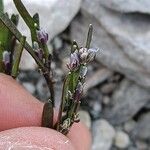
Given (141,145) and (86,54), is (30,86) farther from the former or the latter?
(86,54)

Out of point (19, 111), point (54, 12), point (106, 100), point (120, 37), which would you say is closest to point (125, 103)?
point (106, 100)

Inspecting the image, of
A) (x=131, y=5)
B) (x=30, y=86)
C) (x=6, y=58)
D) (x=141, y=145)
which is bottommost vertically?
(x=141, y=145)

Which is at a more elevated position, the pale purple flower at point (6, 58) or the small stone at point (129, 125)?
the pale purple flower at point (6, 58)

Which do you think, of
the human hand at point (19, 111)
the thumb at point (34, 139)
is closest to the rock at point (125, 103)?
the human hand at point (19, 111)

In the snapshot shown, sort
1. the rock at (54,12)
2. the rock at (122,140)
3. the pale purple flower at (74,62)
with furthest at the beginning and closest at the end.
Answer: the rock at (122,140) < the rock at (54,12) < the pale purple flower at (74,62)

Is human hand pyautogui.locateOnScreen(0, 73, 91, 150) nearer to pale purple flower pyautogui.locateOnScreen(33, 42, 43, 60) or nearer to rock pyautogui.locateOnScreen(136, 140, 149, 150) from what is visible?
pale purple flower pyautogui.locateOnScreen(33, 42, 43, 60)

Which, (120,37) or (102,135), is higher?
(120,37)

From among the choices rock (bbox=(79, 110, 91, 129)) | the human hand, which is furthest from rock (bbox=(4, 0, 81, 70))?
the human hand

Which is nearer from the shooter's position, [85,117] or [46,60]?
[46,60]

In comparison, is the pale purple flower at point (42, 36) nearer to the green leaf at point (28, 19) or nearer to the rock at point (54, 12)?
the green leaf at point (28, 19)
